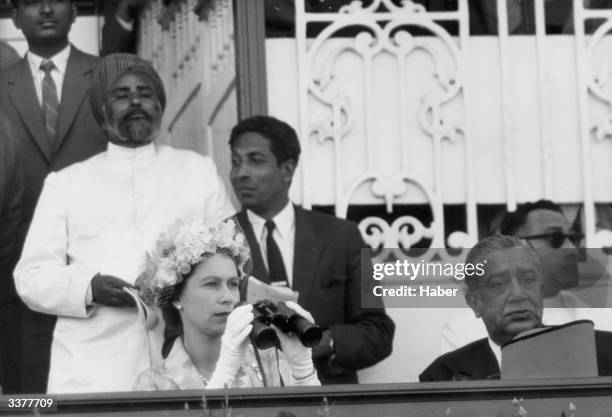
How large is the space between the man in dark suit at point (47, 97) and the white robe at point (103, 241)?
51cm

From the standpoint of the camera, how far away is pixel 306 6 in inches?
392

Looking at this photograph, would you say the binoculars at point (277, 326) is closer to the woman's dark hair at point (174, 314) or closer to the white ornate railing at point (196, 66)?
the woman's dark hair at point (174, 314)

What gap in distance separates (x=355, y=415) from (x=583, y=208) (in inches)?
137

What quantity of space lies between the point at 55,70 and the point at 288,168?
127cm

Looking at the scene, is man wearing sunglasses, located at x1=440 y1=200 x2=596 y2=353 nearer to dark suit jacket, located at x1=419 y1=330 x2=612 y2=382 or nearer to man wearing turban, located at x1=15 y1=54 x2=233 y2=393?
dark suit jacket, located at x1=419 y1=330 x2=612 y2=382

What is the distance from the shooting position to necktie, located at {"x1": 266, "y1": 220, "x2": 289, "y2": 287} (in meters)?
8.81

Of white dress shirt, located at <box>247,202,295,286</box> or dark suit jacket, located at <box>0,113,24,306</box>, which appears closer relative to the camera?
white dress shirt, located at <box>247,202,295,286</box>

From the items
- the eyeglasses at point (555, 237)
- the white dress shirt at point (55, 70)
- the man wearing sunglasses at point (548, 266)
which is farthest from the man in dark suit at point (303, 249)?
the white dress shirt at point (55, 70)

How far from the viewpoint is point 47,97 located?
9609 mm

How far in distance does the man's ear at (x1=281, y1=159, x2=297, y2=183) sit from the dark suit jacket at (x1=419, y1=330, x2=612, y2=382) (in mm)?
1185

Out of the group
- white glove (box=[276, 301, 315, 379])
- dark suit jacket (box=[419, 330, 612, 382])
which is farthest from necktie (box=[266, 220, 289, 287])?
white glove (box=[276, 301, 315, 379])

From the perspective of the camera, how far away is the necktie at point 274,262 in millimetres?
8812

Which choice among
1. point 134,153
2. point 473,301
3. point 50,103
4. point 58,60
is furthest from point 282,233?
point 58,60

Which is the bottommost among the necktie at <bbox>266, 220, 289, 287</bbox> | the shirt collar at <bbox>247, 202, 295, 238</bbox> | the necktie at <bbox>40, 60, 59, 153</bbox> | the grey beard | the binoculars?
the binoculars
